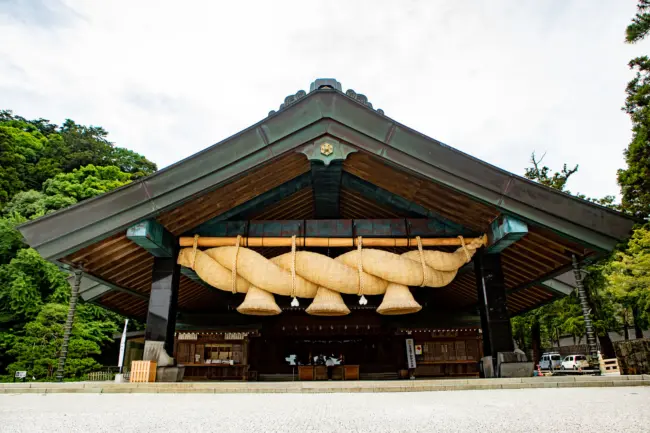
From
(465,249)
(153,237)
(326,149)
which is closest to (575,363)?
(465,249)

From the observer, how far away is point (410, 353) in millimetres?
14328

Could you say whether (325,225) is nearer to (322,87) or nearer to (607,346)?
(322,87)

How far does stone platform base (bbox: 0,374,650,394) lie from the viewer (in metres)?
5.41

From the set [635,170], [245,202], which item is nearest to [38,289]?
[245,202]

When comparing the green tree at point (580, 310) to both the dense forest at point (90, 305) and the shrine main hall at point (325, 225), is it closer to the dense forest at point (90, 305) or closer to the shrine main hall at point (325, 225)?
the dense forest at point (90, 305)

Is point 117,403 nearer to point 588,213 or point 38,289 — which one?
point 588,213

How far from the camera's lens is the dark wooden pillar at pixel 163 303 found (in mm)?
7309

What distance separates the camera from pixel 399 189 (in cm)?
788

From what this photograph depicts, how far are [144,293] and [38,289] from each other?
698 inches

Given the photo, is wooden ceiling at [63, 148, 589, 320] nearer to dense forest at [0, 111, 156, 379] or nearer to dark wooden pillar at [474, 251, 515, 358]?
dark wooden pillar at [474, 251, 515, 358]

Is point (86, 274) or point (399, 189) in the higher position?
point (399, 189)

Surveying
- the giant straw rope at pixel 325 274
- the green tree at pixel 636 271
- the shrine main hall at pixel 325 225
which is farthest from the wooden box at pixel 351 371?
the green tree at pixel 636 271

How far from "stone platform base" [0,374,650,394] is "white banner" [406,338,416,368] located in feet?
29.0

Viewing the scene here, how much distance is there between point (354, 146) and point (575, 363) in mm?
30658
